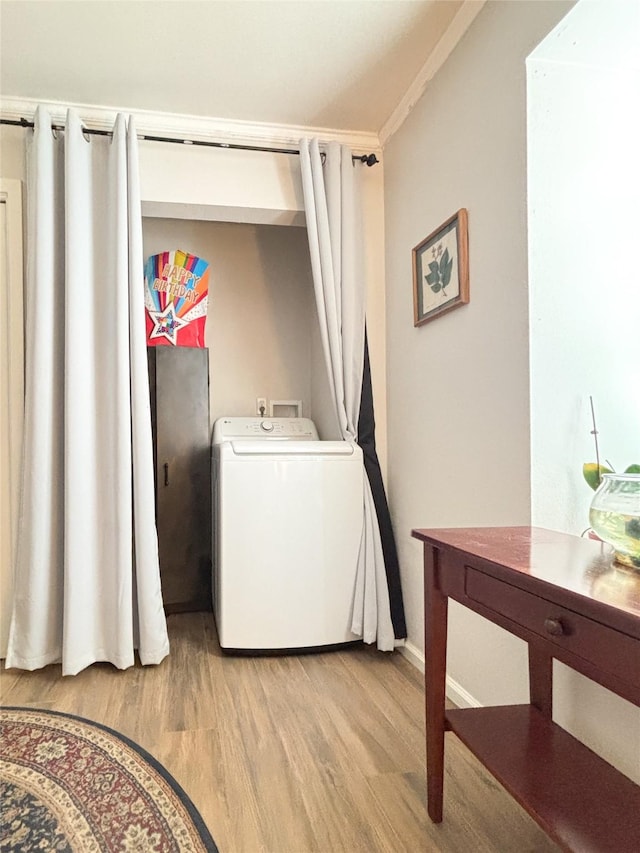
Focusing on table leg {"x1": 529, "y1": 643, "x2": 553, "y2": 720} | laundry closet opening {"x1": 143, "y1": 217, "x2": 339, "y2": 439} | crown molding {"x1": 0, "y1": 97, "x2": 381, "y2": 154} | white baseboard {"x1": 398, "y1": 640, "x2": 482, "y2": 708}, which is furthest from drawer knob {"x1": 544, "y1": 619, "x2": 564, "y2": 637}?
laundry closet opening {"x1": 143, "y1": 217, "x2": 339, "y2": 439}

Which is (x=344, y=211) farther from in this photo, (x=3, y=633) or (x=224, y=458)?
(x=3, y=633)

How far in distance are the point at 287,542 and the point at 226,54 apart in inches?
75.6

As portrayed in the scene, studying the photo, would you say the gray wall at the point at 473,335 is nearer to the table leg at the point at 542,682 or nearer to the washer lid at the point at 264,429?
the table leg at the point at 542,682

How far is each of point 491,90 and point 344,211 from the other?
0.94 metres

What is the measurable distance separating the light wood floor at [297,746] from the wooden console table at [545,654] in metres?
0.14

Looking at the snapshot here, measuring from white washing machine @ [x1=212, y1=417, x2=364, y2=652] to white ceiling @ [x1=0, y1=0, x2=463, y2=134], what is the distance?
4.79ft

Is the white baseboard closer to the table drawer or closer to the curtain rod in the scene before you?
the table drawer

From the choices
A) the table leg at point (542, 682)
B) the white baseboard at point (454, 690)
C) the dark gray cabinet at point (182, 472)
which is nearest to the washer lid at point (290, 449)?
the dark gray cabinet at point (182, 472)

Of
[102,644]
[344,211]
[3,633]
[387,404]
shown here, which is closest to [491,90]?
[344,211]

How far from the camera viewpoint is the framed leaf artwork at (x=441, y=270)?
1979 mm

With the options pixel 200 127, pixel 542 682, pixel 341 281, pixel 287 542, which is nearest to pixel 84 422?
pixel 287 542

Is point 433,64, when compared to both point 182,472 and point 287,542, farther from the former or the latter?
point 182,472

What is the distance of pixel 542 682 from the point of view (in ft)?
4.83

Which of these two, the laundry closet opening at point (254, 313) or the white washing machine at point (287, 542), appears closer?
the white washing machine at point (287, 542)
